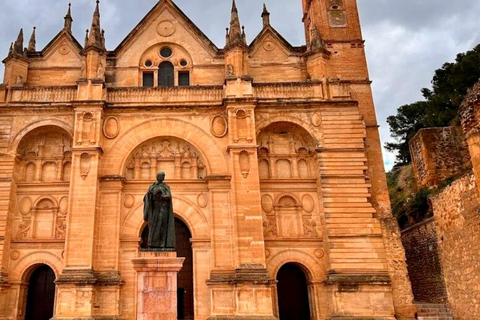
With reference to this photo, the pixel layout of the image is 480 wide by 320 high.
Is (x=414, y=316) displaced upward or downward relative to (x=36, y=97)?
downward

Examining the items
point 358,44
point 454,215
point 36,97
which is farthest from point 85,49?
point 454,215

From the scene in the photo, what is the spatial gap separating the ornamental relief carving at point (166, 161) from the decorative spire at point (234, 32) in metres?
5.65

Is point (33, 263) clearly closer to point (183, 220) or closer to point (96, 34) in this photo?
point (183, 220)

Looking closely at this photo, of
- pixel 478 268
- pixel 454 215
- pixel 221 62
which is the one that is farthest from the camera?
pixel 221 62

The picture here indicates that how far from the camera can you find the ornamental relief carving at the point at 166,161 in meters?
20.7

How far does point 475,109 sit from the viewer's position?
1770 cm

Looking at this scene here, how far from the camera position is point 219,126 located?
2106cm

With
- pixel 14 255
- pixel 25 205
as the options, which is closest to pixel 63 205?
pixel 25 205

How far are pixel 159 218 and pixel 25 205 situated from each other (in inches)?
450

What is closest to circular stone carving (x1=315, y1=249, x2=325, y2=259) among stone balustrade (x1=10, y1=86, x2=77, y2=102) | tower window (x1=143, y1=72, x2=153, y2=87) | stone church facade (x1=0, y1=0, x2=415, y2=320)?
stone church facade (x1=0, y1=0, x2=415, y2=320)

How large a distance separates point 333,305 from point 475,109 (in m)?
9.62

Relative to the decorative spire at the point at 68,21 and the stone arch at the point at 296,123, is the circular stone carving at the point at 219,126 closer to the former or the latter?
the stone arch at the point at 296,123

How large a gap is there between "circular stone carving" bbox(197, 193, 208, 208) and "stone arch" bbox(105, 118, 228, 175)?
1141 mm

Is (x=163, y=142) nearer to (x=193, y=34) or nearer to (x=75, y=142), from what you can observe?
(x=75, y=142)
